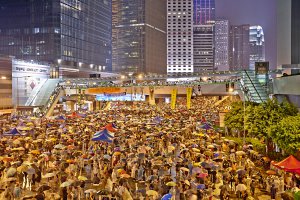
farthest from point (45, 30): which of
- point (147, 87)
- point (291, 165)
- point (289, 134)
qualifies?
point (291, 165)

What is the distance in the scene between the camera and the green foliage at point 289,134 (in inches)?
667

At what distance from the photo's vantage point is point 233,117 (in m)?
29.4

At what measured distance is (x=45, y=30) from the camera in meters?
96.8

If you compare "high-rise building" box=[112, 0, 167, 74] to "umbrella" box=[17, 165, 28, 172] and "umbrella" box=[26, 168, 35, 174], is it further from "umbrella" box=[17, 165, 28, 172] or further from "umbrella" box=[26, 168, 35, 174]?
"umbrella" box=[26, 168, 35, 174]

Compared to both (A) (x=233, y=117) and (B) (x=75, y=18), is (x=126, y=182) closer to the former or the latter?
(A) (x=233, y=117)

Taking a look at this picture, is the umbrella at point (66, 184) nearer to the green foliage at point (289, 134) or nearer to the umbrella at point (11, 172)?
the umbrella at point (11, 172)

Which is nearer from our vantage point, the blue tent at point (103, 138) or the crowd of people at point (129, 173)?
the crowd of people at point (129, 173)

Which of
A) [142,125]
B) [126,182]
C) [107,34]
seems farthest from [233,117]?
[107,34]

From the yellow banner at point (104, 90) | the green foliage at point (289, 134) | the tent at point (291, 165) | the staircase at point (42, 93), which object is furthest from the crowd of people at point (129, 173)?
the staircase at point (42, 93)

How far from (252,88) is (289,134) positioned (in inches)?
903

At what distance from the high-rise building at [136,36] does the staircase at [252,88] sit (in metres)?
113

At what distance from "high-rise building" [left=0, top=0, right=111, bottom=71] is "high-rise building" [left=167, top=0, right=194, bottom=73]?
83477mm

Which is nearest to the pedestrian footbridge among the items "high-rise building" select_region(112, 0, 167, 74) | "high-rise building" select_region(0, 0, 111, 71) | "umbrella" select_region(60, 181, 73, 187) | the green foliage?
the green foliage

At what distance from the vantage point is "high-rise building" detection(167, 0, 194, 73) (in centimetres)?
18812
